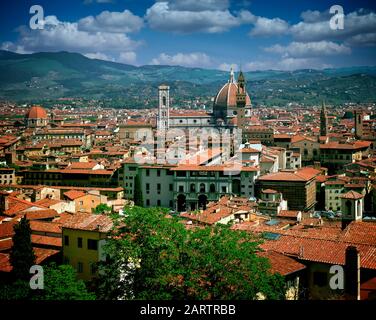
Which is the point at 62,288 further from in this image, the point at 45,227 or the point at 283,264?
the point at 45,227

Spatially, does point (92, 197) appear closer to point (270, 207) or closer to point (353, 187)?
point (270, 207)

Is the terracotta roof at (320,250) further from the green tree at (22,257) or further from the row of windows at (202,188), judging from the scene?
the row of windows at (202,188)

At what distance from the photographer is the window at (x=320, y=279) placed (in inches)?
297

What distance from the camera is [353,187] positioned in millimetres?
20750

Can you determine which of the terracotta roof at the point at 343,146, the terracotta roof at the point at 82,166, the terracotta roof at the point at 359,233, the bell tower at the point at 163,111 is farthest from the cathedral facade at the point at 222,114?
the terracotta roof at the point at 359,233

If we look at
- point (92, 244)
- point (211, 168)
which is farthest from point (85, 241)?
point (211, 168)

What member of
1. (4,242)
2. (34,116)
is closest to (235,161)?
(4,242)

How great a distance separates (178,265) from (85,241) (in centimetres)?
371

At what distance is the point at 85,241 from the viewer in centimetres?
934

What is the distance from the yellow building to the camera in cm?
908

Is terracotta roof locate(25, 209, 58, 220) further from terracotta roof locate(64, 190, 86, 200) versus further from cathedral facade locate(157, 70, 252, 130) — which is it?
cathedral facade locate(157, 70, 252, 130)

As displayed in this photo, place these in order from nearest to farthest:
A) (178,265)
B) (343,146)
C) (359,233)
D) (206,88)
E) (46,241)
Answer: (178,265) < (359,233) < (46,241) < (343,146) < (206,88)

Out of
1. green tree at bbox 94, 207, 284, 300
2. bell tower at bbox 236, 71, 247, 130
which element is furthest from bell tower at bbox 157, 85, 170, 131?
green tree at bbox 94, 207, 284, 300

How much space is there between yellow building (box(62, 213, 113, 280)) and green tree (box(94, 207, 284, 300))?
222 cm
